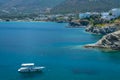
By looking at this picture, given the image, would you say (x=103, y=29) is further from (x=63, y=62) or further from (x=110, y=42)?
(x=63, y=62)

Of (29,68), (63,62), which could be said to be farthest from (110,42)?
(29,68)

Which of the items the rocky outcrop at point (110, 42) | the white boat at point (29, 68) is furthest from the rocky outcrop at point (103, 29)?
the white boat at point (29, 68)

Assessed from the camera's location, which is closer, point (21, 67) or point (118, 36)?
point (21, 67)

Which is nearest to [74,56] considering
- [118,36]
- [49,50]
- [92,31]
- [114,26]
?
[49,50]

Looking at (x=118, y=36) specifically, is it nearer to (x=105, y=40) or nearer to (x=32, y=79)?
(x=105, y=40)

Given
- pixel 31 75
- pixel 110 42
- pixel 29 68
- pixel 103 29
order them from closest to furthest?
pixel 31 75
pixel 29 68
pixel 110 42
pixel 103 29

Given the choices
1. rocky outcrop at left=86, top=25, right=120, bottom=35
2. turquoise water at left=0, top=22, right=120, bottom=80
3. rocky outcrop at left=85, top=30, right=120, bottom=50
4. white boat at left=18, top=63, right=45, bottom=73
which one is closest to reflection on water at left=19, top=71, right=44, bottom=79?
turquoise water at left=0, top=22, right=120, bottom=80

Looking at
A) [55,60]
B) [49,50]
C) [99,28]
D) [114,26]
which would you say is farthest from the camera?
[99,28]

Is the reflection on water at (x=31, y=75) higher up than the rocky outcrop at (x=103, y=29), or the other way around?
the reflection on water at (x=31, y=75)

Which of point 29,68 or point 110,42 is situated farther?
point 110,42

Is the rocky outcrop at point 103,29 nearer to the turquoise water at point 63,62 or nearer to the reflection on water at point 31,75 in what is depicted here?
the turquoise water at point 63,62

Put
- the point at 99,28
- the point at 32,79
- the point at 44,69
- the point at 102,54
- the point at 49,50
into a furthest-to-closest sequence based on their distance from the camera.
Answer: the point at 99,28 < the point at 49,50 < the point at 102,54 < the point at 44,69 < the point at 32,79
